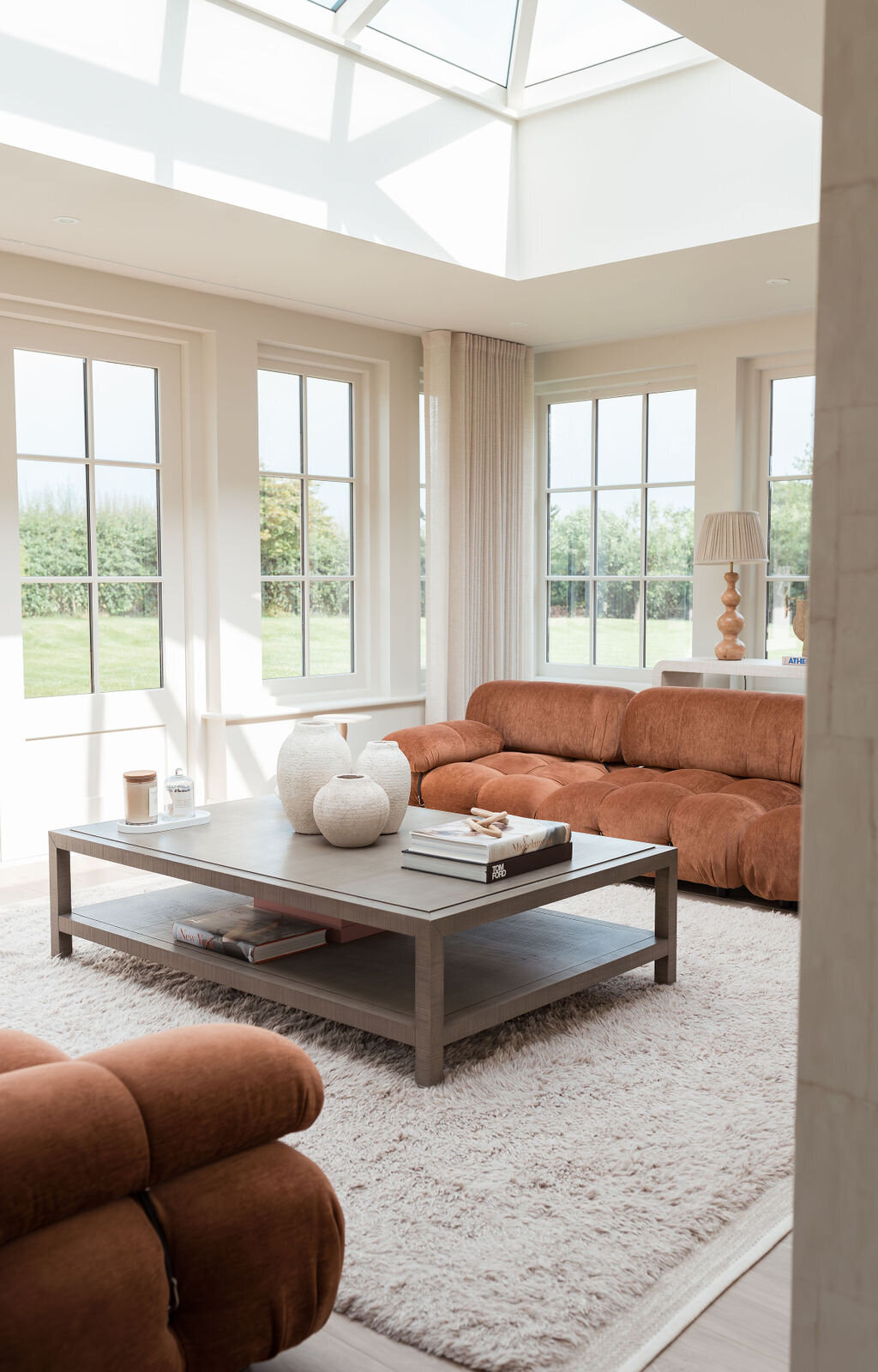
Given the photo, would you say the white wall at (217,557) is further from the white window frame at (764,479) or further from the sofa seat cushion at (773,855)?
the sofa seat cushion at (773,855)

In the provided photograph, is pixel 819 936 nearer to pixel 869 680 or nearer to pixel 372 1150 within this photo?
pixel 869 680

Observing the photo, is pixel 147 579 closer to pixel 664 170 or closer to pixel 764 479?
pixel 664 170

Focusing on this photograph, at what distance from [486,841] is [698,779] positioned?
1.88 meters

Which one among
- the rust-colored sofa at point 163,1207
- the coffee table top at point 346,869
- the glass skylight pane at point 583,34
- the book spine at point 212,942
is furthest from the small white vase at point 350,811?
the glass skylight pane at point 583,34

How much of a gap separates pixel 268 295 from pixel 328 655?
6.11 ft

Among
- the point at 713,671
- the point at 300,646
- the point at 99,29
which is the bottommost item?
the point at 713,671

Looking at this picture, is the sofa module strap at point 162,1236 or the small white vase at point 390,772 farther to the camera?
the small white vase at point 390,772

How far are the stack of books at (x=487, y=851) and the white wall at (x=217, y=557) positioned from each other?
252cm

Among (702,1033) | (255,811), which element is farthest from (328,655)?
(702,1033)

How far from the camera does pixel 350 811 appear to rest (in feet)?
10.1

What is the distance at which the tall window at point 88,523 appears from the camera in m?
4.87

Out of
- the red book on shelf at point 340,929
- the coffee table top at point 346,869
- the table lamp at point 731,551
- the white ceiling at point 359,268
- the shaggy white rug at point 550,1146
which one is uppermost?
the white ceiling at point 359,268

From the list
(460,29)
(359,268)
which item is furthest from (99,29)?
(460,29)

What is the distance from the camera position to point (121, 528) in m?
5.20
